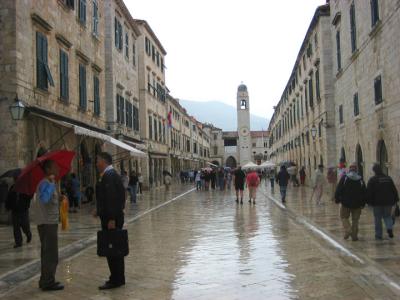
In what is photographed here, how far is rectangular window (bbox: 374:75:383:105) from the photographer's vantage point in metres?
16.9

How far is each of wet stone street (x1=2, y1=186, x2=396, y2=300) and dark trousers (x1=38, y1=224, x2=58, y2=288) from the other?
0.21 metres

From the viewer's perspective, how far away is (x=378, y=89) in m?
17.2

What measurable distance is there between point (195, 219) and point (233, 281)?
8.83 m

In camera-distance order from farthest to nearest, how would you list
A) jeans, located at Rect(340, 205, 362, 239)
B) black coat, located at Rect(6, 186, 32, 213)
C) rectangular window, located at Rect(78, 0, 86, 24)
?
rectangular window, located at Rect(78, 0, 86, 24) < black coat, located at Rect(6, 186, 32, 213) < jeans, located at Rect(340, 205, 362, 239)

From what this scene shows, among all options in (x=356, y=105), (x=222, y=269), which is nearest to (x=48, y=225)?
(x=222, y=269)

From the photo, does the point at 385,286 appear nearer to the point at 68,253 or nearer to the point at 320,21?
the point at 68,253

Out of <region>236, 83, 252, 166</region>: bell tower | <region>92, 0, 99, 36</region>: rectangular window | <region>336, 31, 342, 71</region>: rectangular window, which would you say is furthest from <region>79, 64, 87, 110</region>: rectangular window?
<region>236, 83, 252, 166</region>: bell tower

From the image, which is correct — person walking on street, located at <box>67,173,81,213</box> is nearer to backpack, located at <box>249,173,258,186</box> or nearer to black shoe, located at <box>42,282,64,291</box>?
backpack, located at <box>249,173,258,186</box>

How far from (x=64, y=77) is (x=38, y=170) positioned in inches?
512

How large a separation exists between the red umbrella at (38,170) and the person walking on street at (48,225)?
0.09 m

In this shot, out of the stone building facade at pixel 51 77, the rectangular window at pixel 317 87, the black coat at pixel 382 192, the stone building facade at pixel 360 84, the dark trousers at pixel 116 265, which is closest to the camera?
the dark trousers at pixel 116 265

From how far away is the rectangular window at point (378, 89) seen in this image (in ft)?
55.6

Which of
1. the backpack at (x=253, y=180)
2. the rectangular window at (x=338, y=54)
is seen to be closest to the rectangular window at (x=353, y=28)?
the rectangular window at (x=338, y=54)

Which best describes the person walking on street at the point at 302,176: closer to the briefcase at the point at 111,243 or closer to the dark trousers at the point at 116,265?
the dark trousers at the point at 116,265
